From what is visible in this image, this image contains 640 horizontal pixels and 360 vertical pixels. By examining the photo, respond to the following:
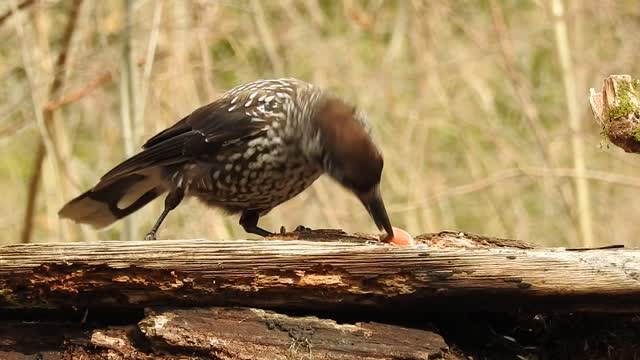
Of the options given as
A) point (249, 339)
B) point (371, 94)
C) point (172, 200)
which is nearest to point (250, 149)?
point (172, 200)

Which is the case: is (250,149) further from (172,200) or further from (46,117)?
(46,117)

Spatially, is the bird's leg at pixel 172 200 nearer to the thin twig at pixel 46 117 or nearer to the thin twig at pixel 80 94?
the thin twig at pixel 80 94

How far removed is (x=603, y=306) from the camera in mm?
3479

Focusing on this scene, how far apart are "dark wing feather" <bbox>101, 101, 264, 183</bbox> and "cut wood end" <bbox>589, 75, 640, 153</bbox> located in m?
1.70

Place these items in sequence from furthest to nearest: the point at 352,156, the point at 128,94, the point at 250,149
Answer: the point at 128,94, the point at 250,149, the point at 352,156

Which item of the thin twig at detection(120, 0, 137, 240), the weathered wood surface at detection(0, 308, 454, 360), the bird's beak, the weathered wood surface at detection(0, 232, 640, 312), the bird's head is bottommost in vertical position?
the weathered wood surface at detection(0, 308, 454, 360)

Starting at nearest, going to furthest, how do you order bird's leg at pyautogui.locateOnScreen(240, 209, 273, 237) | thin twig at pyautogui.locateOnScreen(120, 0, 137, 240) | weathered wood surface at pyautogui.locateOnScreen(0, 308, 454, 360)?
weathered wood surface at pyautogui.locateOnScreen(0, 308, 454, 360)
bird's leg at pyautogui.locateOnScreen(240, 209, 273, 237)
thin twig at pyautogui.locateOnScreen(120, 0, 137, 240)

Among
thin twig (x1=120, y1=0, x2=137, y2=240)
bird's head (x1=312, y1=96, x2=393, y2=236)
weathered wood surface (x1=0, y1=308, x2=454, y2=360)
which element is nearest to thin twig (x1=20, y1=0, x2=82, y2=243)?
thin twig (x1=120, y1=0, x2=137, y2=240)

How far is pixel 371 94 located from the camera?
29.5ft

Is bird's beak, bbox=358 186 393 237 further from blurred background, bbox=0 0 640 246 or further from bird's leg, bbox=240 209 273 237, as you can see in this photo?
blurred background, bbox=0 0 640 246

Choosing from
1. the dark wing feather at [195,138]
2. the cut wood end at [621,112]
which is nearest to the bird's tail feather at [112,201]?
the dark wing feather at [195,138]

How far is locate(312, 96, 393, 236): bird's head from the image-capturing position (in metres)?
4.31

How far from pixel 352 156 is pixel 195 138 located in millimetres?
1031

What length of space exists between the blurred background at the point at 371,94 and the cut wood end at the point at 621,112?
3.08 meters
